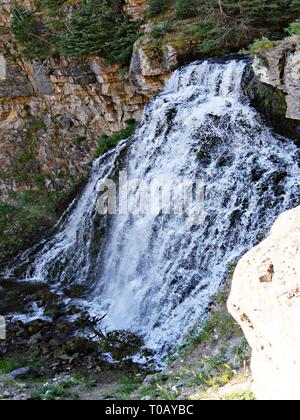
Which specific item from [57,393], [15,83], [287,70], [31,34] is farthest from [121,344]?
[15,83]

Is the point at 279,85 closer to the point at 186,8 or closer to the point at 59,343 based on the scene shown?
the point at 186,8

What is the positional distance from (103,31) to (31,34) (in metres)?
3.68

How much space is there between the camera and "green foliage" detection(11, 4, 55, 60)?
1748cm

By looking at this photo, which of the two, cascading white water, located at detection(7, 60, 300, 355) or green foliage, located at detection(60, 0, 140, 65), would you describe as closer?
cascading white water, located at detection(7, 60, 300, 355)

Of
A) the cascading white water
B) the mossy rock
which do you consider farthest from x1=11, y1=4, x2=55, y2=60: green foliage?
the mossy rock

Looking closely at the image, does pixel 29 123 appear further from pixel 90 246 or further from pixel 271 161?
Answer: pixel 271 161

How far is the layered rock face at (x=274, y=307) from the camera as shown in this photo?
3486 mm

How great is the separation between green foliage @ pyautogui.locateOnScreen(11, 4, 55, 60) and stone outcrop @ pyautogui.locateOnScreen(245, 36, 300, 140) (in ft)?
29.9

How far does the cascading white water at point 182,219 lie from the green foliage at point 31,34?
603 cm

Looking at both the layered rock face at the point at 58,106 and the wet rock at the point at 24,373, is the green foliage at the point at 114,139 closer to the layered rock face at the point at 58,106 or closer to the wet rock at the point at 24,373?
the layered rock face at the point at 58,106

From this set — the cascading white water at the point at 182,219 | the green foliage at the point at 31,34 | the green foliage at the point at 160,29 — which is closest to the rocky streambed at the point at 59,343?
the cascading white water at the point at 182,219

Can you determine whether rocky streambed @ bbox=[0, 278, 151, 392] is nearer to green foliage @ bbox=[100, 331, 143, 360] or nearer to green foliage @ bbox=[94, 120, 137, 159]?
green foliage @ bbox=[100, 331, 143, 360]

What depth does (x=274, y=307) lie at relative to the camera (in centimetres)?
363
